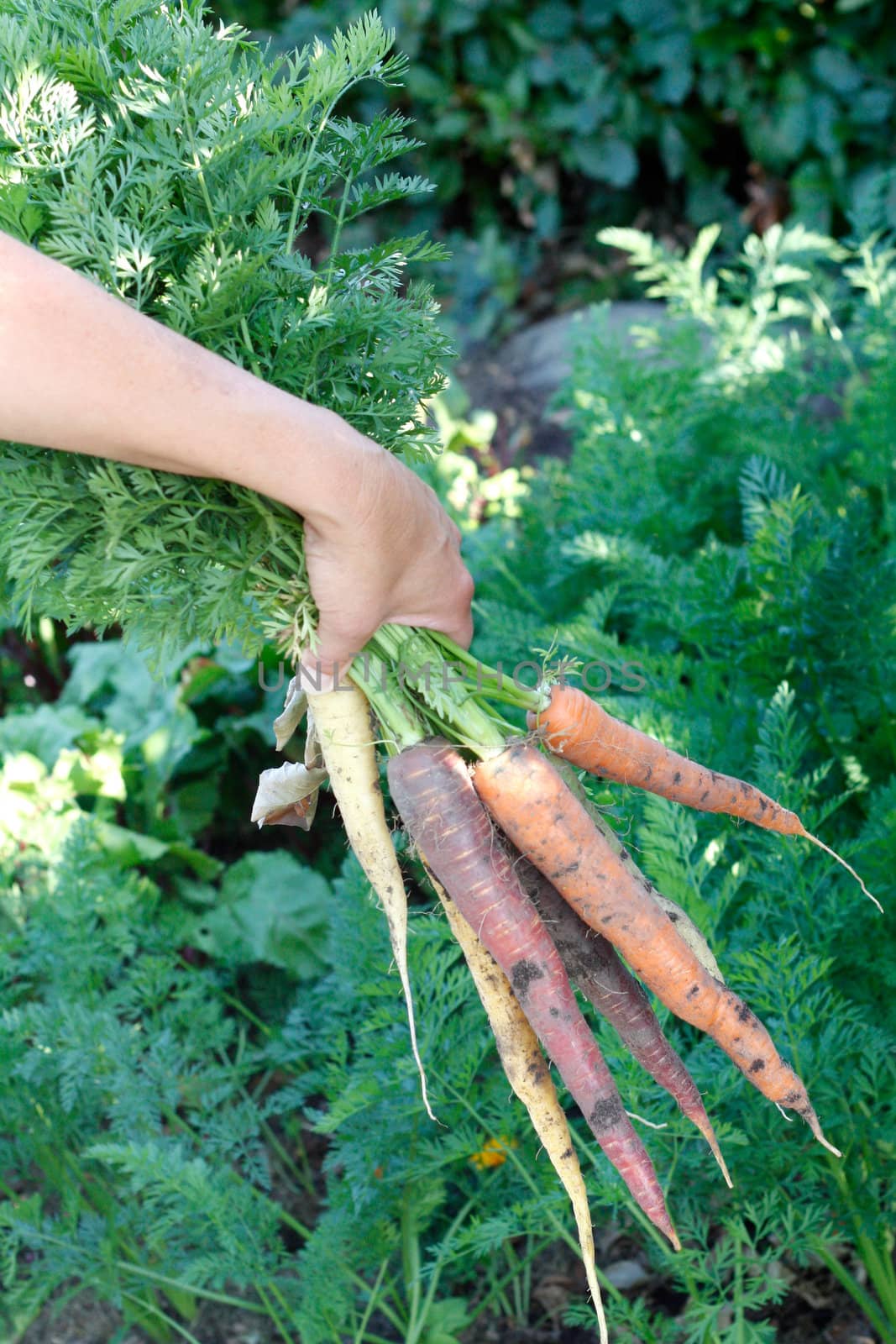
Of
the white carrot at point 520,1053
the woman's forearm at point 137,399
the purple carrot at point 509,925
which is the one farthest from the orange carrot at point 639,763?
the woman's forearm at point 137,399

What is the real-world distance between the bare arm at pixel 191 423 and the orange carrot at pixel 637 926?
1.09 feet

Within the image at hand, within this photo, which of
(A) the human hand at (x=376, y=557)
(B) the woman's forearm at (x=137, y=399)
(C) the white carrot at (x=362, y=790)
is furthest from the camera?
(C) the white carrot at (x=362, y=790)

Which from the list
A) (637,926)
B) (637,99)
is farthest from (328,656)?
(637,99)

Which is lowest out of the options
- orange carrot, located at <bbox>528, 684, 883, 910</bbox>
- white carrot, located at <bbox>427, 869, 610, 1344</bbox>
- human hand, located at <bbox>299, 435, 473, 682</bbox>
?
white carrot, located at <bbox>427, 869, 610, 1344</bbox>

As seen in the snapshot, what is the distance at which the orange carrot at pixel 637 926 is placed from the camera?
146cm

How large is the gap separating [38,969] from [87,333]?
1.47 metres

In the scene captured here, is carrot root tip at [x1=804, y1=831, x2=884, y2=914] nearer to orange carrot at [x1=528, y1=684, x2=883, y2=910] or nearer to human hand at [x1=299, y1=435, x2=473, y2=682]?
orange carrot at [x1=528, y1=684, x2=883, y2=910]

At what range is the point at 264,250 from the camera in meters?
1.31

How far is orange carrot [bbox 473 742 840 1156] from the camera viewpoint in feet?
4.78

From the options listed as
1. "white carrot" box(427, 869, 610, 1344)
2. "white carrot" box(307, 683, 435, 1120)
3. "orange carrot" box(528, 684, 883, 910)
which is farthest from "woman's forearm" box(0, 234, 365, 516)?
"white carrot" box(427, 869, 610, 1344)

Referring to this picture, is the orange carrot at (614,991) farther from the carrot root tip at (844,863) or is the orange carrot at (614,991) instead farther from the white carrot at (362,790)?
the carrot root tip at (844,863)

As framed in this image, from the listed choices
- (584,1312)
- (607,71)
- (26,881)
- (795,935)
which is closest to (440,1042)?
(584,1312)

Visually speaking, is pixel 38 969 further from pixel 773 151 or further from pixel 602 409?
pixel 773 151

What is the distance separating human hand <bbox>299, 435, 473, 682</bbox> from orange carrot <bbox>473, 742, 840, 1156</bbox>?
214 millimetres
